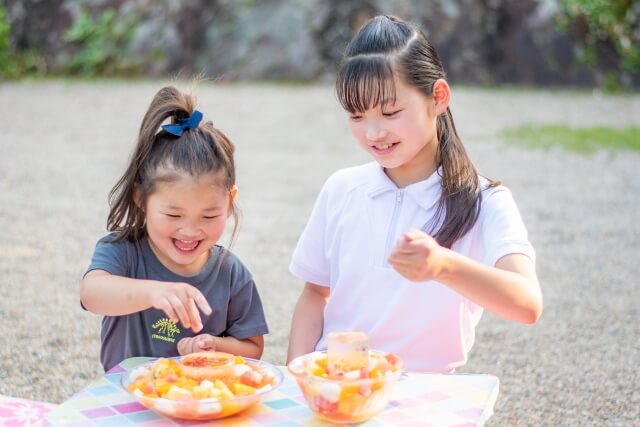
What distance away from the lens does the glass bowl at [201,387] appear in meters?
1.63

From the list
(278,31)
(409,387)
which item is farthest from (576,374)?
(278,31)

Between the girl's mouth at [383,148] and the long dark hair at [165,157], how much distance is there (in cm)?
34

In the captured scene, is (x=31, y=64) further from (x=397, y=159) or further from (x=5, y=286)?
(x=397, y=159)

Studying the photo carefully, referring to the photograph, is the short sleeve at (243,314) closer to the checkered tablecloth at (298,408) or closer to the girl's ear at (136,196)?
the girl's ear at (136,196)

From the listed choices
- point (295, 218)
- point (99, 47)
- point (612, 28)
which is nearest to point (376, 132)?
point (295, 218)

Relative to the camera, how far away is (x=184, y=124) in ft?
7.25

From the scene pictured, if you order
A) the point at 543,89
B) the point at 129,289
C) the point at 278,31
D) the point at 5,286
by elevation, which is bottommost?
the point at 5,286

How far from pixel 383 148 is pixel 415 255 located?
566 millimetres

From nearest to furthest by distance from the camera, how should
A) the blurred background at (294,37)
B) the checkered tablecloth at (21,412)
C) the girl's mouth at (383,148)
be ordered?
the girl's mouth at (383,148) < the checkered tablecloth at (21,412) < the blurred background at (294,37)

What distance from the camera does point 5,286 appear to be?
13.3 feet

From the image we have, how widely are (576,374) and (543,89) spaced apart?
7541 millimetres

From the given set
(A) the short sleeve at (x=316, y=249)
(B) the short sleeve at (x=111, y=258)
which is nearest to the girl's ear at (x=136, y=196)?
(B) the short sleeve at (x=111, y=258)

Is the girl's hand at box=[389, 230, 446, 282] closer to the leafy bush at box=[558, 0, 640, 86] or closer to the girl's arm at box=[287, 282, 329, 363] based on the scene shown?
the girl's arm at box=[287, 282, 329, 363]

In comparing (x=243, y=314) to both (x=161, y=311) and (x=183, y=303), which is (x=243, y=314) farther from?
(x=183, y=303)
